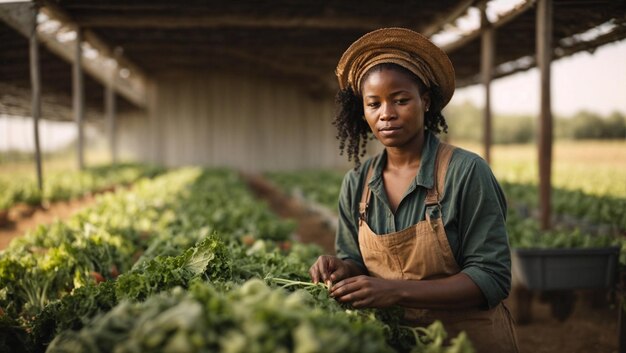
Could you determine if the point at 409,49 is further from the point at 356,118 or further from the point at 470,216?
the point at 470,216

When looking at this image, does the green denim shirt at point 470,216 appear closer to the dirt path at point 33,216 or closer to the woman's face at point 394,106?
the woman's face at point 394,106

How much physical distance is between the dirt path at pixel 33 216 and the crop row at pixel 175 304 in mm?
4153

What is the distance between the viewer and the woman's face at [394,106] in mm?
2332

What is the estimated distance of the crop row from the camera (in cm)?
152

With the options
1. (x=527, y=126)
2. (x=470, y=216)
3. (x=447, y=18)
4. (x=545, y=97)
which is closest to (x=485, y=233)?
(x=470, y=216)

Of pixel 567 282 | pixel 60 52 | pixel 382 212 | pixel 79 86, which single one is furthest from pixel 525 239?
pixel 60 52

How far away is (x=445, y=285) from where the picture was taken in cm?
213

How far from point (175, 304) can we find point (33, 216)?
8777 millimetres

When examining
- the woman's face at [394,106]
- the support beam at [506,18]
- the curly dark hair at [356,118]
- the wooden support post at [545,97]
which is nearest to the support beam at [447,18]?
the support beam at [506,18]

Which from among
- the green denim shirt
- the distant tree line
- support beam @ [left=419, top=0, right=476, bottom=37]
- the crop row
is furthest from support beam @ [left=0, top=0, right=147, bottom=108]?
the green denim shirt

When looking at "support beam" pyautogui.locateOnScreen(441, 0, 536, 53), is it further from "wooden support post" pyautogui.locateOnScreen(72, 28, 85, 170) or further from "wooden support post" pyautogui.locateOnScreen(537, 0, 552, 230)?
"wooden support post" pyautogui.locateOnScreen(72, 28, 85, 170)

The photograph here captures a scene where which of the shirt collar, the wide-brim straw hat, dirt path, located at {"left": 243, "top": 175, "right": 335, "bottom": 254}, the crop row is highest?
the wide-brim straw hat

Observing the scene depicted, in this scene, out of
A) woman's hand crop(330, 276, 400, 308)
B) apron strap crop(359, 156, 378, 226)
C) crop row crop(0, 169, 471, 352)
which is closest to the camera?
crop row crop(0, 169, 471, 352)

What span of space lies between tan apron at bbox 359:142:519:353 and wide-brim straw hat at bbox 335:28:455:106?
1.35ft
